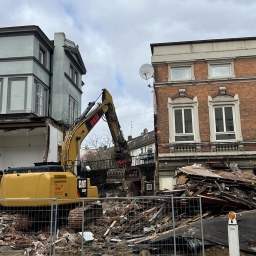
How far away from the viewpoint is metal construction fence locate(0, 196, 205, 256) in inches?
311

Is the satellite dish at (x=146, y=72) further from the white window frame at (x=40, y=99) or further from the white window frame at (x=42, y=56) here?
the white window frame at (x=42, y=56)

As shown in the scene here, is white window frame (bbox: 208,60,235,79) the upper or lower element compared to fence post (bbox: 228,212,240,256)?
upper

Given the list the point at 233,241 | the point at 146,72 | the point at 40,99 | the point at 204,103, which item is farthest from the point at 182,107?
the point at 233,241

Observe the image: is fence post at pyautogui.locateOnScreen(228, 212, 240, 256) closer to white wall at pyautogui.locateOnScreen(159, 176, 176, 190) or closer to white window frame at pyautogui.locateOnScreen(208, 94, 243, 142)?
white wall at pyautogui.locateOnScreen(159, 176, 176, 190)

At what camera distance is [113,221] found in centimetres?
1085

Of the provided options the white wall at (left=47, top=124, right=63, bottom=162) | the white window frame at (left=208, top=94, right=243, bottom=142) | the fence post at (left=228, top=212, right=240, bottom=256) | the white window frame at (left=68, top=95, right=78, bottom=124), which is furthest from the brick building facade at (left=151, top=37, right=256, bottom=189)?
the fence post at (left=228, top=212, right=240, bottom=256)

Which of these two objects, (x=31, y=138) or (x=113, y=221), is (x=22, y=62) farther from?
(x=113, y=221)

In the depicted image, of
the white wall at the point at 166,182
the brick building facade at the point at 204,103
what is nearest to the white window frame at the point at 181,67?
the brick building facade at the point at 204,103

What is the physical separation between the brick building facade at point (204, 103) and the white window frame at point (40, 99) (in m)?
7.79

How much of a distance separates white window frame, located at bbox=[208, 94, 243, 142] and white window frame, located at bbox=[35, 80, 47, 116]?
1088 cm

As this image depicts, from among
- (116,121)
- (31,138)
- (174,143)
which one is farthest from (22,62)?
(174,143)

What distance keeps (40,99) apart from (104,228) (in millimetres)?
14490

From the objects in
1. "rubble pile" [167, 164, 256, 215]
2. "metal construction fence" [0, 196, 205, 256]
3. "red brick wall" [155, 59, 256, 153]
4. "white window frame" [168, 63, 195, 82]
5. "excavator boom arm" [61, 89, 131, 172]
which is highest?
"white window frame" [168, 63, 195, 82]

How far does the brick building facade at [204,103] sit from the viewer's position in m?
19.2
